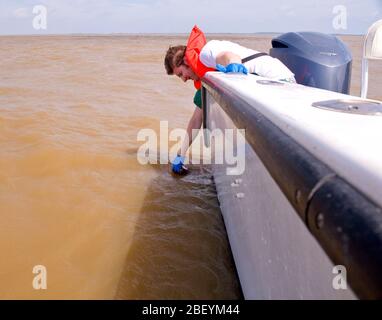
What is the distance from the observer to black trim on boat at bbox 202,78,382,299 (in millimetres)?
420

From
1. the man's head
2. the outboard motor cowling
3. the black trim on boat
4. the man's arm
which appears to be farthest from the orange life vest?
the black trim on boat

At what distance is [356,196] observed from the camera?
1.60 feet

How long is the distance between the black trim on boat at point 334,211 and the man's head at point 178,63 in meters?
2.02

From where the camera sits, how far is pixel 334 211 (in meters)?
0.50

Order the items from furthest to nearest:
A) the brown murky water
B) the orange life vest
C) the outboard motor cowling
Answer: the orange life vest → the outboard motor cowling → the brown murky water

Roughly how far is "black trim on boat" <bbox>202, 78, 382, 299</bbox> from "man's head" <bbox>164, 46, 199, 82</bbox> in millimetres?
2019

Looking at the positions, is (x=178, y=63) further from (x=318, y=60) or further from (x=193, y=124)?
(x=318, y=60)

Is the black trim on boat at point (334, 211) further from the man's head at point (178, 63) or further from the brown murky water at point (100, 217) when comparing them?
the man's head at point (178, 63)

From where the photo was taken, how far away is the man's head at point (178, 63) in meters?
2.72

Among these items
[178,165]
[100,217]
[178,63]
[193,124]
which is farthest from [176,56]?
[100,217]

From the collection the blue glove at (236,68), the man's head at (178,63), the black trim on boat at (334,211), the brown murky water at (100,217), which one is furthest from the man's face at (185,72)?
the black trim on boat at (334,211)

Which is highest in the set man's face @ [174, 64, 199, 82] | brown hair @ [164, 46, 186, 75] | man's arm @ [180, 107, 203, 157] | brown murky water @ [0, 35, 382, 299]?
brown hair @ [164, 46, 186, 75]

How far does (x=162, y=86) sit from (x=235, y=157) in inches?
215

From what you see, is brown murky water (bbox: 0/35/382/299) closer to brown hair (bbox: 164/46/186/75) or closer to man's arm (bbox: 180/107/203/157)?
man's arm (bbox: 180/107/203/157)
